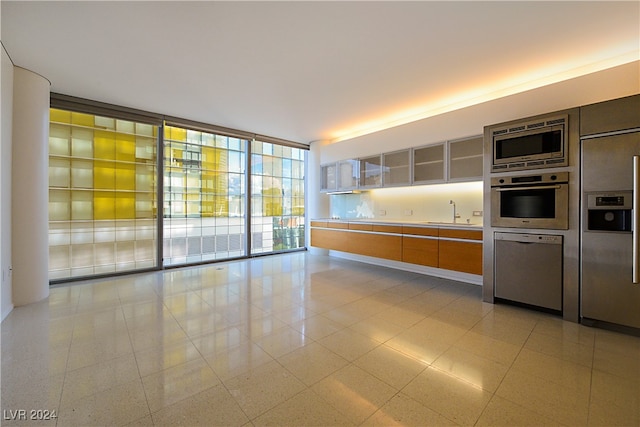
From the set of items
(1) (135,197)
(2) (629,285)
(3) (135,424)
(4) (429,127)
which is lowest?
Result: (3) (135,424)

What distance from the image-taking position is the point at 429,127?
4125 millimetres

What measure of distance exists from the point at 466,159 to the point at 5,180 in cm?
541

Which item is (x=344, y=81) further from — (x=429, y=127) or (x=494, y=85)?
(x=494, y=85)

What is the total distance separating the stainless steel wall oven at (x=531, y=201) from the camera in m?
2.66

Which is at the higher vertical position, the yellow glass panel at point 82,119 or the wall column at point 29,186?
the yellow glass panel at point 82,119

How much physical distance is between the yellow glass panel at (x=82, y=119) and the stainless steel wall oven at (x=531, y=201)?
567 centimetres

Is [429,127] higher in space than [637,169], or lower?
higher

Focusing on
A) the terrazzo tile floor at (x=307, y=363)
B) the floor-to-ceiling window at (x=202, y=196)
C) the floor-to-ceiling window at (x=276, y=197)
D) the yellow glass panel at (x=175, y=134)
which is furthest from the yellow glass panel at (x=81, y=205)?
the floor-to-ceiling window at (x=276, y=197)

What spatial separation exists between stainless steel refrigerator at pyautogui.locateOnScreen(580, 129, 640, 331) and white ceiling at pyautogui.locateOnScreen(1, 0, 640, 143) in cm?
109

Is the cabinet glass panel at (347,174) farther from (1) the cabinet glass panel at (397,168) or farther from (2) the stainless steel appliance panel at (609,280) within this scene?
(2) the stainless steel appliance panel at (609,280)

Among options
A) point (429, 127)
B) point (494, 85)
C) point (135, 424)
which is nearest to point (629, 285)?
point (494, 85)

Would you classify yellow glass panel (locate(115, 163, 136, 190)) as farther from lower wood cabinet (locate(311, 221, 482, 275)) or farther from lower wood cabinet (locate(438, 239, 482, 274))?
lower wood cabinet (locate(438, 239, 482, 274))

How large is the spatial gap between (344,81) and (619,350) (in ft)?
11.7

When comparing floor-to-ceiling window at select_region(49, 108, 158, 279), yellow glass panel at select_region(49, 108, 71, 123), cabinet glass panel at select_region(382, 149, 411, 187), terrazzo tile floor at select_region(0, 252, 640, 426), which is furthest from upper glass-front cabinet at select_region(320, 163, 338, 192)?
yellow glass panel at select_region(49, 108, 71, 123)
